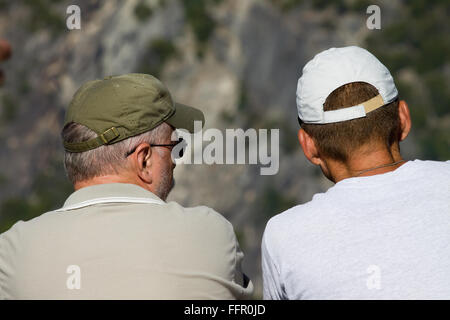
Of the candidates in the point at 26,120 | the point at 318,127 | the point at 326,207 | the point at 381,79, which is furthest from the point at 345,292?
the point at 26,120

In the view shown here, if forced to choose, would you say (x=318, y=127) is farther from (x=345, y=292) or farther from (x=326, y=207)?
(x=345, y=292)

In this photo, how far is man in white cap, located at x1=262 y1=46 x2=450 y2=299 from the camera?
1.77 metres

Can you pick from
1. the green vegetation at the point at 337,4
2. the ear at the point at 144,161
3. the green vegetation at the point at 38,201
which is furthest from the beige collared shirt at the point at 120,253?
the green vegetation at the point at 337,4

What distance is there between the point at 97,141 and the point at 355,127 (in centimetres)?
86

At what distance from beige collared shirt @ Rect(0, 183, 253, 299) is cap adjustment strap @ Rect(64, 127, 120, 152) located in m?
0.16

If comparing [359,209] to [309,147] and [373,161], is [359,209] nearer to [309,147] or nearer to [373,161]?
[373,161]

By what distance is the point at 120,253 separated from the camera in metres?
1.91

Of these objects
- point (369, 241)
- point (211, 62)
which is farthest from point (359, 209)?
point (211, 62)

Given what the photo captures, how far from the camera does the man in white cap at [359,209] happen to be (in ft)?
5.82

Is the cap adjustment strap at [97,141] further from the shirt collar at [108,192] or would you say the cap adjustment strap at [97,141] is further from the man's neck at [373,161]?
the man's neck at [373,161]

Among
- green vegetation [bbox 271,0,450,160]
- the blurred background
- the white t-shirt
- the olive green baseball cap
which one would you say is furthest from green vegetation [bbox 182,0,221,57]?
the white t-shirt

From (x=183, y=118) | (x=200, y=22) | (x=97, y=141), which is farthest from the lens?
(x=200, y=22)

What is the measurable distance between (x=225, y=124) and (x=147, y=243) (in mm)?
17312

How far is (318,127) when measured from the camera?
207 centimetres
